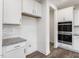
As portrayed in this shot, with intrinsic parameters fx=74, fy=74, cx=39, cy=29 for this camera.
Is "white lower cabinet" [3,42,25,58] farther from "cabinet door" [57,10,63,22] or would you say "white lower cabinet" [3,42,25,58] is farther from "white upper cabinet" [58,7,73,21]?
"cabinet door" [57,10,63,22]

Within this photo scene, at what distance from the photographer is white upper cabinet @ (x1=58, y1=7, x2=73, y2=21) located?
4.14 meters

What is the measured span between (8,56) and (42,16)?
7.71ft

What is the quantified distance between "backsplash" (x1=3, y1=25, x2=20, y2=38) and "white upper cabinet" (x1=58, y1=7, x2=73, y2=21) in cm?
287

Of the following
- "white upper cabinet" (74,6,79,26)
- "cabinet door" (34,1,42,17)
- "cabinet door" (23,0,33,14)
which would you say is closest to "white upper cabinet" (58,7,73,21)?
"white upper cabinet" (74,6,79,26)

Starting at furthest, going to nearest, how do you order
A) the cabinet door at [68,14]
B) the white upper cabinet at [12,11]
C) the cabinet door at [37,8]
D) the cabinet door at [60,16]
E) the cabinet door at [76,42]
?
1. the cabinet door at [60,16]
2. the cabinet door at [68,14]
3. the cabinet door at [76,42]
4. the cabinet door at [37,8]
5. the white upper cabinet at [12,11]

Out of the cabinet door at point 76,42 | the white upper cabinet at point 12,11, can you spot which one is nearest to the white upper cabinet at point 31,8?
the white upper cabinet at point 12,11

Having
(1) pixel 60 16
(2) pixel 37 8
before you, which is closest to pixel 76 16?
(1) pixel 60 16

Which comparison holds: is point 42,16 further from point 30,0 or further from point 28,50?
point 28,50

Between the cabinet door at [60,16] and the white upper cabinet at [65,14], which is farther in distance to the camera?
the cabinet door at [60,16]

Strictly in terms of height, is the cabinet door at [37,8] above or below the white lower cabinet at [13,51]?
above

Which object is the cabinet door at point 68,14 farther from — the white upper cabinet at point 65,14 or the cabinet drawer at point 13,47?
the cabinet drawer at point 13,47

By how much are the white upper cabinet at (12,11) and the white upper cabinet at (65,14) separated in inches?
114

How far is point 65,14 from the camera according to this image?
4.41 m

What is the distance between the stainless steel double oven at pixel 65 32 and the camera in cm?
416
